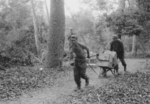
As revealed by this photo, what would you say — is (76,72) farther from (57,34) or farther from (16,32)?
(16,32)

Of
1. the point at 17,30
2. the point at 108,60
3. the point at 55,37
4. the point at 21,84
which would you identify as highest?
the point at 17,30

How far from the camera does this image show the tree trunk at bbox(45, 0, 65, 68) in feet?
37.9

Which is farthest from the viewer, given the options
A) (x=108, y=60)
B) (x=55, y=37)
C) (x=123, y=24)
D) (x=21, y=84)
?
(x=123, y=24)

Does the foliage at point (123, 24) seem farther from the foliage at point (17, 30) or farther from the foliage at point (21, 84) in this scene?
the foliage at point (21, 84)

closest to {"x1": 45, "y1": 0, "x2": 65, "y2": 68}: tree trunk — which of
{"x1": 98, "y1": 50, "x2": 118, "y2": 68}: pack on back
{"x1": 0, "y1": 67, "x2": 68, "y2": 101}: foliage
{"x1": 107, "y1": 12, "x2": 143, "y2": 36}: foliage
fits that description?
{"x1": 0, "y1": 67, "x2": 68, "y2": 101}: foliage

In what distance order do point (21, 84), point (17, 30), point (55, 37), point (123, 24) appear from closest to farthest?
point (21, 84) < point (55, 37) < point (123, 24) < point (17, 30)

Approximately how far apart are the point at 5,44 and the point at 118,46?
8.14 metres

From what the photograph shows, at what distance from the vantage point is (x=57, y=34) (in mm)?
11633

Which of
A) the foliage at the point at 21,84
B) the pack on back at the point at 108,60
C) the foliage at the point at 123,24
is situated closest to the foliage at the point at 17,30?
the foliage at the point at 21,84

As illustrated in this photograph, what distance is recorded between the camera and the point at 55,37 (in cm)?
1159

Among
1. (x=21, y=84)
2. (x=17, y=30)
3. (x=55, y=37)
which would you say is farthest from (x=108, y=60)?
(x=17, y=30)

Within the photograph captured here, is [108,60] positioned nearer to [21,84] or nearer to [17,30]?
[21,84]

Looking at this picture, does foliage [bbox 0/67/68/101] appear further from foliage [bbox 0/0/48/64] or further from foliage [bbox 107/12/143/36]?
foliage [bbox 107/12/143/36]

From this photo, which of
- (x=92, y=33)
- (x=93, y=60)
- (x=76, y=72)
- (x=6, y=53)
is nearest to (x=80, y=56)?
(x=76, y=72)
